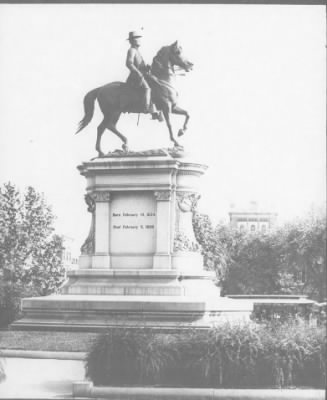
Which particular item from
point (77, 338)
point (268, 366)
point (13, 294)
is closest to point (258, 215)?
point (13, 294)

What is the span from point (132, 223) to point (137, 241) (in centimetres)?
58

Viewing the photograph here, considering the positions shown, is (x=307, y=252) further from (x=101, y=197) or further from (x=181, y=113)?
(x=101, y=197)

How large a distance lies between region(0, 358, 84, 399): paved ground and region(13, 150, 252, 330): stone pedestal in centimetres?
396

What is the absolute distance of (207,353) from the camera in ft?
56.6

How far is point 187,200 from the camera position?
27.1 m

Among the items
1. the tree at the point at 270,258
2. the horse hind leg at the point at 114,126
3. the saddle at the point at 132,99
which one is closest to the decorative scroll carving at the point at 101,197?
the horse hind leg at the point at 114,126

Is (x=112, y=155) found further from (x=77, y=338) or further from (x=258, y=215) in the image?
(x=258, y=215)

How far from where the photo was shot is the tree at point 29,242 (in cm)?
4022

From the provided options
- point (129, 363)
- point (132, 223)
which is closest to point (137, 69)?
point (132, 223)

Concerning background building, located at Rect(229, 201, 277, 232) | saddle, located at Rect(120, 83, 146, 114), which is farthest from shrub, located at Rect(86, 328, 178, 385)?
background building, located at Rect(229, 201, 277, 232)

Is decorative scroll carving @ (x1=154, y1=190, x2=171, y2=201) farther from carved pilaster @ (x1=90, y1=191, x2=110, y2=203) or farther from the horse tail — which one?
the horse tail

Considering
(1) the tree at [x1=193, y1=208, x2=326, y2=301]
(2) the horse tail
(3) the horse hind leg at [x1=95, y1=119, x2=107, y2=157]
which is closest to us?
(3) the horse hind leg at [x1=95, y1=119, x2=107, y2=157]

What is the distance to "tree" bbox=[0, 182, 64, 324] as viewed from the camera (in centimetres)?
4022

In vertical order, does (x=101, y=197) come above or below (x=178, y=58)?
below
